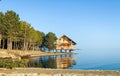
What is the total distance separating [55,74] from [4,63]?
26.8 ft

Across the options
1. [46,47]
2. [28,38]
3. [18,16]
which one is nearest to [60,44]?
[46,47]

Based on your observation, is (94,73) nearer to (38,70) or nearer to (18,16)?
(38,70)

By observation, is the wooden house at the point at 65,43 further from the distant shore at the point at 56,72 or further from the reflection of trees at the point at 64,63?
the distant shore at the point at 56,72

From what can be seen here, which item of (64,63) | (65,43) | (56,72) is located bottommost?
(56,72)

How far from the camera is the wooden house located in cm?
14612

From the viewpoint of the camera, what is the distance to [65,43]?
14725 cm

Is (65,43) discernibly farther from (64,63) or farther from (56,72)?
(56,72)

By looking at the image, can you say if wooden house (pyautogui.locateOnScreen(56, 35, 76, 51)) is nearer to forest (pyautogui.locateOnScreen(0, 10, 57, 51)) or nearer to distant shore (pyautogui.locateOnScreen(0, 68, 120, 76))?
forest (pyautogui.locateOnScreen(0, 10, 57, 51))

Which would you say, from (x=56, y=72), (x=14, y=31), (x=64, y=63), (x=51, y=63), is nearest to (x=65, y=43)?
(x=14, y=31)

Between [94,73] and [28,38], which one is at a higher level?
[28,38]

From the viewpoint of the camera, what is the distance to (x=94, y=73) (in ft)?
85.0

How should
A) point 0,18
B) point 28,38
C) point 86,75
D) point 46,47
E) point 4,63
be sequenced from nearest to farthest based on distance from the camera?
1. point 86,75
2. point 4,63
3. point 0,18
4. point 28,38
5. point 46,47

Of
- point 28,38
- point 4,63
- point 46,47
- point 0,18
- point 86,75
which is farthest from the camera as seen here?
point 46,47

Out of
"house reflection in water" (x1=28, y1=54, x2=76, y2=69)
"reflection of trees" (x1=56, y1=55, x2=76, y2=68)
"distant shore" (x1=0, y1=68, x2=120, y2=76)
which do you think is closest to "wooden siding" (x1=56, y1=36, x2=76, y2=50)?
"reflection of trees" (x1=56, y1=55, x2=76, y2=68)
